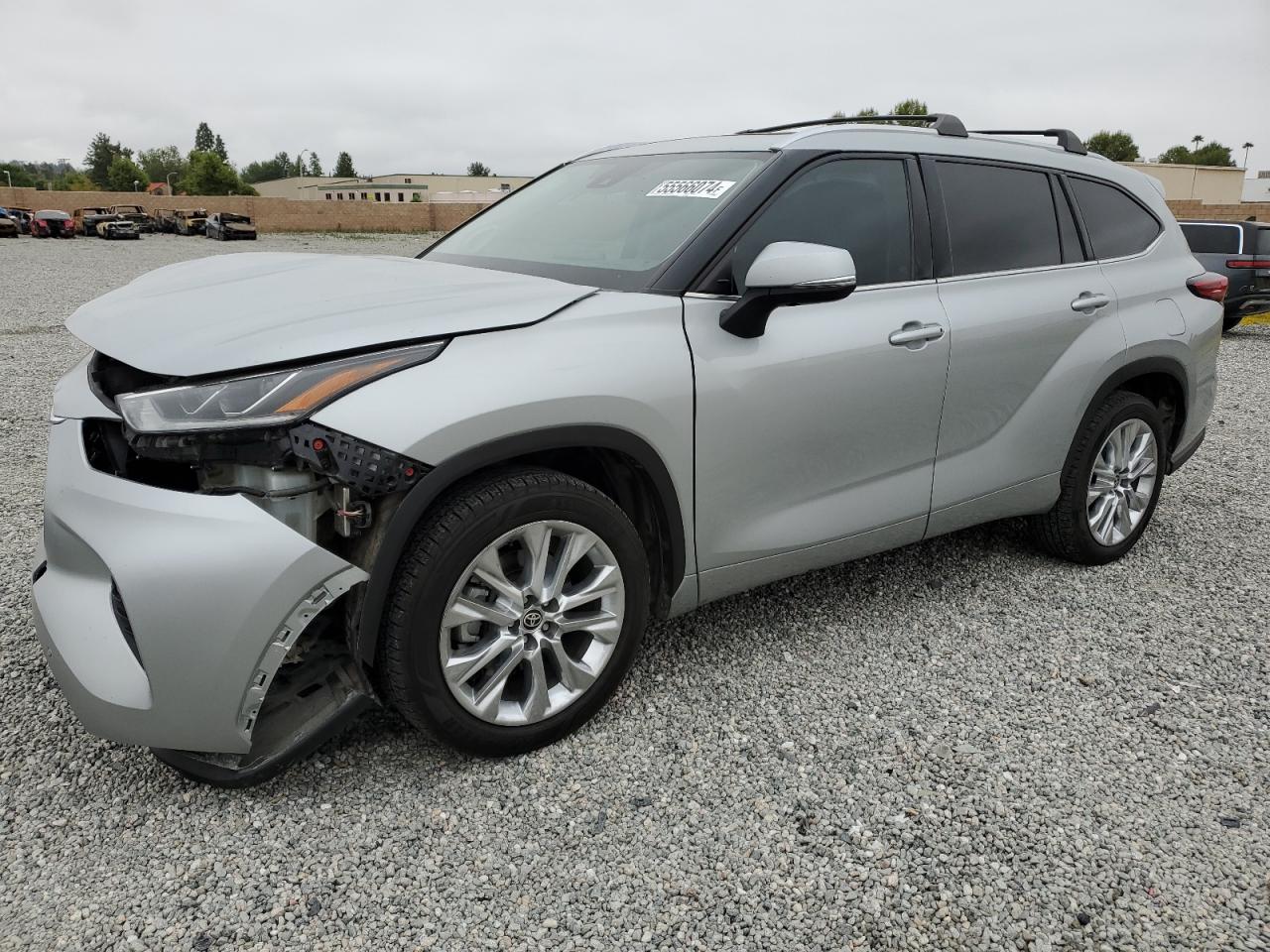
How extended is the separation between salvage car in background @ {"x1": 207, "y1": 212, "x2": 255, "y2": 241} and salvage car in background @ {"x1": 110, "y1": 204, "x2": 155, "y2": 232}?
4619mm

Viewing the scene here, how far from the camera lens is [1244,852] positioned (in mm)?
2297

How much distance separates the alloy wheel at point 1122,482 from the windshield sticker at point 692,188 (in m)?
2.04

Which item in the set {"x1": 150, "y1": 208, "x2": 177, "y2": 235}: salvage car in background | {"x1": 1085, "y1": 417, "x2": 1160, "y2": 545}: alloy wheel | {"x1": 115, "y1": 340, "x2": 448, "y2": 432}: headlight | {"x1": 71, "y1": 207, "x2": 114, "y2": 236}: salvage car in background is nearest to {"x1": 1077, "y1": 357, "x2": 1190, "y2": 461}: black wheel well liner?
{"x1": 1085, "y1": 417, "x2": 1160, "y2": 545}: alloy wheel

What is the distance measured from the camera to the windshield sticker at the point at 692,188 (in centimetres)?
293

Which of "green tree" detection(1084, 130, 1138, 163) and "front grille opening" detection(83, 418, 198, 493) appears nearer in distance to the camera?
"front grille opening" detection(83, 418, 198, 493)

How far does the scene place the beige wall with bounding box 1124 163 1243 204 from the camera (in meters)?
58.5

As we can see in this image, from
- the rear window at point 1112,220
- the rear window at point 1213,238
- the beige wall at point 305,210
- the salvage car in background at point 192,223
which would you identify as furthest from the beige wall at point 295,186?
the rear window at point 1112,220

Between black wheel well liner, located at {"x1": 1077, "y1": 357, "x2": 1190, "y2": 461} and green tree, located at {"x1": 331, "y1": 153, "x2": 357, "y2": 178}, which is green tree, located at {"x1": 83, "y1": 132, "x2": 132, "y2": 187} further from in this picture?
black wheel well liner, located at {"x1": 1077, "y1": 357, "x2": 1190, "y2": 461}

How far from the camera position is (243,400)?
2.09 meters

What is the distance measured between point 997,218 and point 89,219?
4025cm

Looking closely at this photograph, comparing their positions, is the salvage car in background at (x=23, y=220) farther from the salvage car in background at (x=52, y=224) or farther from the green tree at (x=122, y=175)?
the green tree at (x=122, y=175)

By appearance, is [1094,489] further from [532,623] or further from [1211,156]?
[1211,156]

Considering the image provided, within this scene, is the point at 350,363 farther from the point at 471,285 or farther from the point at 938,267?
the point at 938,267

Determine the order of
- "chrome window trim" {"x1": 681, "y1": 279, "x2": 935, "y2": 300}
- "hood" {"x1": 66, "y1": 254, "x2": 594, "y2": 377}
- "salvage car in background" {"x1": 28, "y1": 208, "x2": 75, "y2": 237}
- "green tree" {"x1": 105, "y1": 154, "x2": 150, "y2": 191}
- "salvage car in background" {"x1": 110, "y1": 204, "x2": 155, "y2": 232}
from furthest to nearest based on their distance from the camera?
1. "green tree" {"x1": 105, "y1": 154, "x2": 150, "y2": 191}
2. "salvage car in background" {"x1": 110, "y1": 204, "x2": 155, "y2": 232}
3. "salvage car in background" {"x1": 28, "y1": 208, "x2": 75, "y2": 237}
4. "chrome window trim" {"x1": 681, "y1": 279, "x2": 935, "y2": 300}
5. "hood" {"x1": 66, "y1": 254, "x2": 594, "y2": 377}
